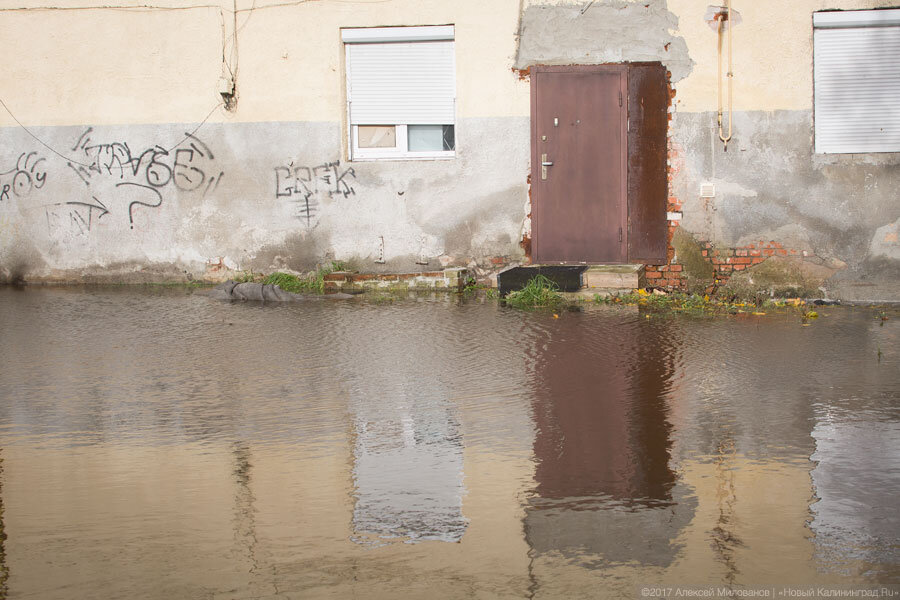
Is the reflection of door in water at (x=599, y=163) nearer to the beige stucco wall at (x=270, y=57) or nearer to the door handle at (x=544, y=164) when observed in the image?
the door handle at (x=544, y=164)

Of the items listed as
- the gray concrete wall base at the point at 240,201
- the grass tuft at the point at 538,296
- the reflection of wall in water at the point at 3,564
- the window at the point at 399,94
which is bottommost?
the reflection of wall in water at the point at 3,564

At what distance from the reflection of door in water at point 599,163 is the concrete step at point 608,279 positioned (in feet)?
2.55

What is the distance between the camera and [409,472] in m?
3.87

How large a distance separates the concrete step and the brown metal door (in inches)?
30.7

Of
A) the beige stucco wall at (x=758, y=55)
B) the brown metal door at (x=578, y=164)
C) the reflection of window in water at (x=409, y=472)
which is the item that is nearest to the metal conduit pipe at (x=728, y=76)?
the beige stucco wall at (x=758, y=55)

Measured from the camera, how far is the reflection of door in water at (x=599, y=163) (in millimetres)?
10469

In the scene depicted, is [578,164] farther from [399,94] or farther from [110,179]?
[110,179]

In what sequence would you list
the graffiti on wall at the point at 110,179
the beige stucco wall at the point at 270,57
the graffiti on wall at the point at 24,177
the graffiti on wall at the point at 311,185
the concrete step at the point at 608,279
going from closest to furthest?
the concrete step at the point at 608,279
the beige stucco wall at the point at 270,57
the graffiti on wall at the point at 311,185
the graffiti on wall at the point at 110,179
the graffiti on wall at the point at 24,177

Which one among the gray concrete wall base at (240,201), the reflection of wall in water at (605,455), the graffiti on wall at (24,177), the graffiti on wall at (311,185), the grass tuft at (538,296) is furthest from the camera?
the graffiti on wall at (24,177)

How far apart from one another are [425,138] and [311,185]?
4.86ft

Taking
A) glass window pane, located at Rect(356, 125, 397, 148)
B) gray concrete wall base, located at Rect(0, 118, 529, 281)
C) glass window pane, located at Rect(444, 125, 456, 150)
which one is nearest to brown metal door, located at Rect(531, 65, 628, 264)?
gray concrete wall base, located at Rect(0, 118, 529, 281)

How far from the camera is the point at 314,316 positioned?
866 centimetres

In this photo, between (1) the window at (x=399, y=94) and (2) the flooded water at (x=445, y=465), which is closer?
(2) the flooded water at (x=445, y=465)

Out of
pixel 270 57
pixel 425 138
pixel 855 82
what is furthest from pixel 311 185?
pixel 855 82
